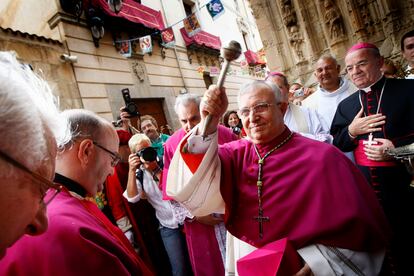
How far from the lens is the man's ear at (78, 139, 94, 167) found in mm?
1406

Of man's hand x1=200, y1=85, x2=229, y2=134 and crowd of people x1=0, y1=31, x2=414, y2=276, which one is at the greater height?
man's hand x1=200, y1=85, x2=229, y2=134

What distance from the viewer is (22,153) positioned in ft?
2.34

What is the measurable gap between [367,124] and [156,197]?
212 cm

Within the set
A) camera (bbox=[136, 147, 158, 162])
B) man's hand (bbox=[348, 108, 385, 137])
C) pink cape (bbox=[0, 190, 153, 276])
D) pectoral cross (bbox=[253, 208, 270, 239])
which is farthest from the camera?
camera (bbox=[136, 147, 158, 162])

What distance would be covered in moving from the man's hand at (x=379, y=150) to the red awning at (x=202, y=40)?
42.0 ft

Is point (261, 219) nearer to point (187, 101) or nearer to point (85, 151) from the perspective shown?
point (85, 151)

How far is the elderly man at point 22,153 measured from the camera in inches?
26.8

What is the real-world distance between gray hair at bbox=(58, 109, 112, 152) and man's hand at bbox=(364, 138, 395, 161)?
1978mm

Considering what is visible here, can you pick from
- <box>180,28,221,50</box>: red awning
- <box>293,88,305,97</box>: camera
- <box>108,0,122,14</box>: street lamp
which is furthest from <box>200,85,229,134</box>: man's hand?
<box>180,28,221,50</box>: red awning

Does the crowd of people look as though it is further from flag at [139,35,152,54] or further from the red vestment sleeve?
flag at [139,35,152,54]

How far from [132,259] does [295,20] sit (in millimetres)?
5516

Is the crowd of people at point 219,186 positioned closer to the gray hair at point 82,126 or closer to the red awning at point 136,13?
the gray hair at point 82,126

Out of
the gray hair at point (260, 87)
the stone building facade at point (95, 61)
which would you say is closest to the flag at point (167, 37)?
the stone building facade at point (95, 61)

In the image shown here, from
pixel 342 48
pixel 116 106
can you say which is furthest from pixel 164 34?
pixel 342 48
